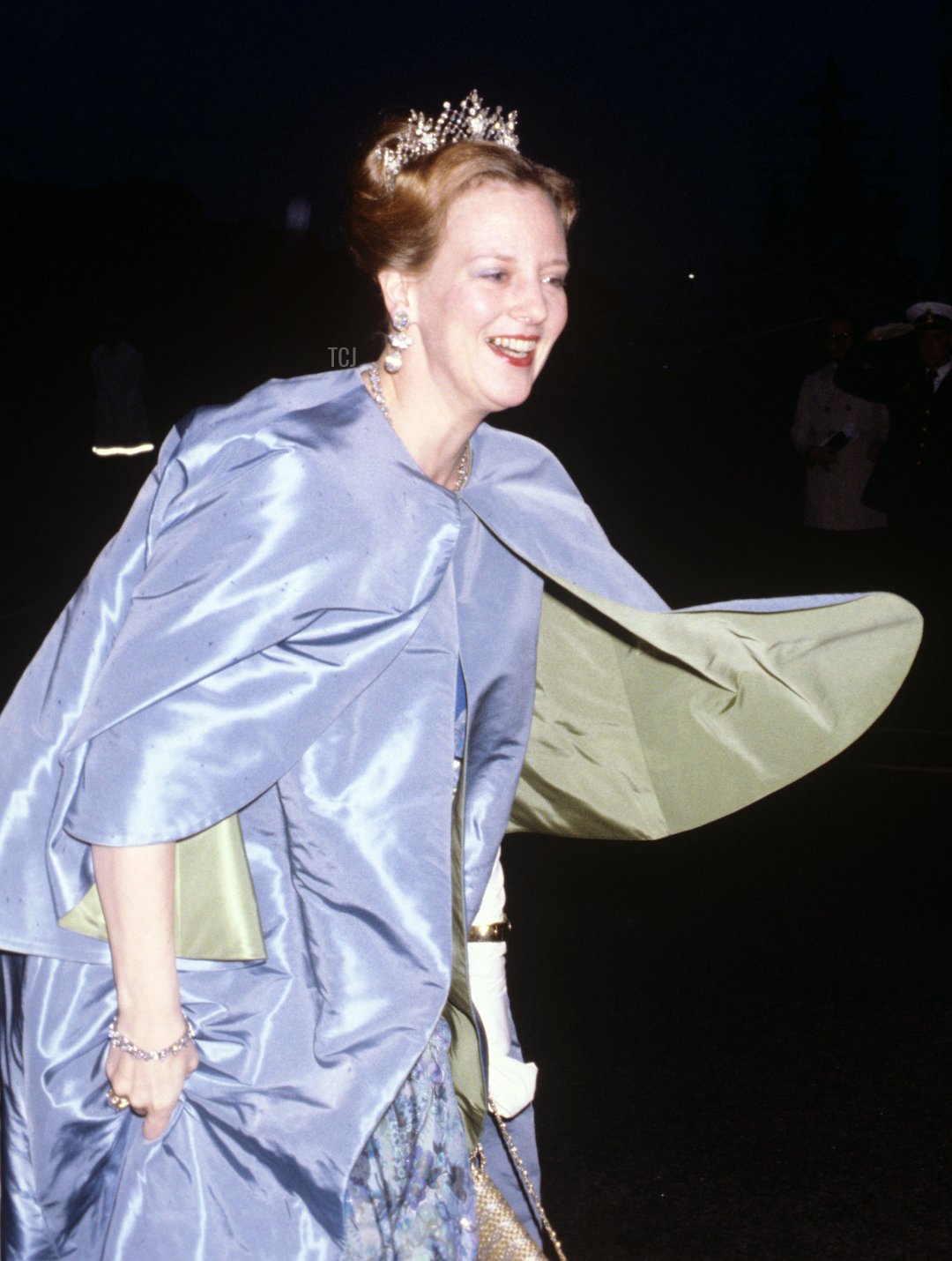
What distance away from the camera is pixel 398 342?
2.11 m

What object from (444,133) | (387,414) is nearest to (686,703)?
(387,414)

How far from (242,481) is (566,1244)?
207cm

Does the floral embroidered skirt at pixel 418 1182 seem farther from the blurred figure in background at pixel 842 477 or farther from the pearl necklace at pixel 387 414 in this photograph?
the blurred figure in background at pixel 842 477

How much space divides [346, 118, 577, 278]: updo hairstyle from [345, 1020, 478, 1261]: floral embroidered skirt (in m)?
1.10

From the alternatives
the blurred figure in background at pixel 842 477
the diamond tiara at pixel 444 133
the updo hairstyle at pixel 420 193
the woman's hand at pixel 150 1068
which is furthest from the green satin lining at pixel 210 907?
the blurred figure in background at pixel 842 477

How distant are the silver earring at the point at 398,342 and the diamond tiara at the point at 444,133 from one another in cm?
18

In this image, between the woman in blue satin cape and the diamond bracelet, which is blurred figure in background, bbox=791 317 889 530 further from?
the diamond bracelet

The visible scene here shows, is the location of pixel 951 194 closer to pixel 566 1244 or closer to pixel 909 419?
pixel 909 419

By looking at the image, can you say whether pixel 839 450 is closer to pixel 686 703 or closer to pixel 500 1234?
pixel 686 703

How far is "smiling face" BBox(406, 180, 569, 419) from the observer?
2.02 meters

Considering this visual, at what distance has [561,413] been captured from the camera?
103 ft

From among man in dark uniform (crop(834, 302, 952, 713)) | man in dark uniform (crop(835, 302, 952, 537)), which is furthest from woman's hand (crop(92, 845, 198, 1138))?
man in dark uniform (crop(835, 302, 952, 537))

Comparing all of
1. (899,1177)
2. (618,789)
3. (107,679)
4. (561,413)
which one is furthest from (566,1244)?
(561,413)

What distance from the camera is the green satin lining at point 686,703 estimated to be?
2.34 metres
